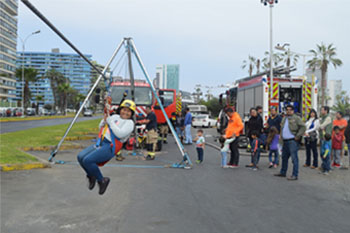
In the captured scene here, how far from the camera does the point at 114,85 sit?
671 inches

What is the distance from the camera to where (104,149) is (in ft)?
14.3

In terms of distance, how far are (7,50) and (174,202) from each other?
11428 centimetres

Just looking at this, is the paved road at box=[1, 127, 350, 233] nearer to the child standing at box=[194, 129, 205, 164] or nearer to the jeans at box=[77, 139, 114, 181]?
the jeans at box=[77, 139, 114, 181]

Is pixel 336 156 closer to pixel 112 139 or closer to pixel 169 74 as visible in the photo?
pixel 112 139

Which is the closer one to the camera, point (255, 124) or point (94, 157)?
point (94, 157)

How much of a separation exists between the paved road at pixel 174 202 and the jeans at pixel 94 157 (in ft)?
3.58

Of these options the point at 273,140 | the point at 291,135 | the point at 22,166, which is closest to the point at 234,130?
the point at 273,140

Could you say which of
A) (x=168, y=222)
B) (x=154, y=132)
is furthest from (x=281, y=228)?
(x=154, y=132)

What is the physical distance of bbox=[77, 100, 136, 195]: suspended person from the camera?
4238 millimetres

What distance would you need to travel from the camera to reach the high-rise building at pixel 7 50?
10175 centimetres

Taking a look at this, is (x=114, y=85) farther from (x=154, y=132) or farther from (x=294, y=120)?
(x=294, y=120)

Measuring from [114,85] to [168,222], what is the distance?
12.4 m

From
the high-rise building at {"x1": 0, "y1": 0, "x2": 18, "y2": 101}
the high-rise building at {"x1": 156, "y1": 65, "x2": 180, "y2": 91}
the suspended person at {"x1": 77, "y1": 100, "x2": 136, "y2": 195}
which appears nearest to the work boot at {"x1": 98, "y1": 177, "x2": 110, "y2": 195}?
the suspended person at {"x1": 77, "y1": 100, "x2": 136, "y2": 195}

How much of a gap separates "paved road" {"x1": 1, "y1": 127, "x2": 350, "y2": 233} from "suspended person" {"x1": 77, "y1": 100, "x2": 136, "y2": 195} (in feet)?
3.00
